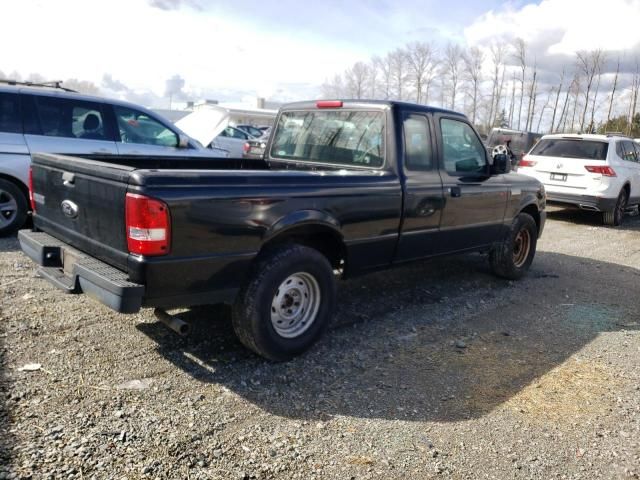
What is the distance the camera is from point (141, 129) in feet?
24.8

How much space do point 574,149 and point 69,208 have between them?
9.91 metres

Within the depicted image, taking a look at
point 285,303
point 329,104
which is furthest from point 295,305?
point 329,104

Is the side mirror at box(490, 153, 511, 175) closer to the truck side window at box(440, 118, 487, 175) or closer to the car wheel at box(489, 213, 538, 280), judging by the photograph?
the truck side window at box(440, 118, 487, 175)

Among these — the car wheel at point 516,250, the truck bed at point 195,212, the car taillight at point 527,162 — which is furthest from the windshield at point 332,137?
the car taillight at point 527,162

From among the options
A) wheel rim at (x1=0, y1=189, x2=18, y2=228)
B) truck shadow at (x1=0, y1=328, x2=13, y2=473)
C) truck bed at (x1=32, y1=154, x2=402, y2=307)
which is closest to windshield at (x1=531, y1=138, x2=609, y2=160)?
truck bed at (x1=32, y1=154, x2=402, y2=307)

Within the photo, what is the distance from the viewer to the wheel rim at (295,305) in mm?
3768

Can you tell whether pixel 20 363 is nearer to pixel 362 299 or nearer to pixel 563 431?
pixel 362 299

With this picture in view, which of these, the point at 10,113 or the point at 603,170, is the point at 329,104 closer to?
the point at 10,113

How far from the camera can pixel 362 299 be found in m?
5.32

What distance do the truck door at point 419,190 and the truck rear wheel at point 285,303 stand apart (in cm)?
102

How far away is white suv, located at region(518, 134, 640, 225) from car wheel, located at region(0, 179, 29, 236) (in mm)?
9126

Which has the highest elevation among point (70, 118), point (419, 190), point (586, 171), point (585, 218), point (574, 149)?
point (70, 118)

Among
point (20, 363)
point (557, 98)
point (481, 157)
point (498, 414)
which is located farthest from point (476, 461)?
point (557, 98)

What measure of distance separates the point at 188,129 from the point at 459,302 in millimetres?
9029
